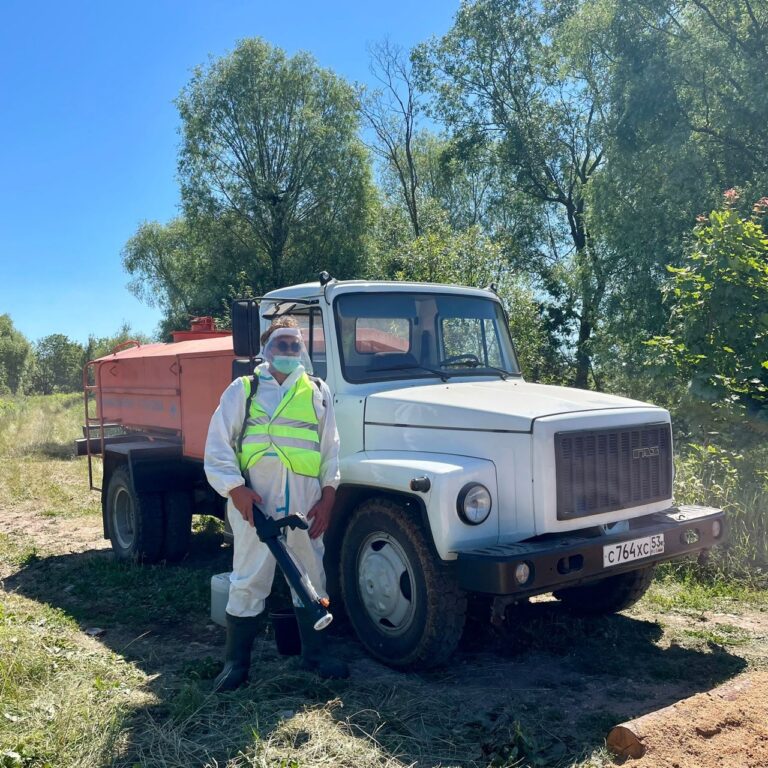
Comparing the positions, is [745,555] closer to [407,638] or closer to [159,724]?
[407,638]

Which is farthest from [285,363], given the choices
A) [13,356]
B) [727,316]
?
[13,356]

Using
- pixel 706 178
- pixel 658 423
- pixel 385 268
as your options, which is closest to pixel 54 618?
pixel 658 423

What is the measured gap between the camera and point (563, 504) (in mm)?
4305

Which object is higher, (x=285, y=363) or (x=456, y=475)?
(x=285, y=363)

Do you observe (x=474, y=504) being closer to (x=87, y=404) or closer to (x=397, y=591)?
(x=397, y=591)

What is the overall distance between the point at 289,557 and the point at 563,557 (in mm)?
1491

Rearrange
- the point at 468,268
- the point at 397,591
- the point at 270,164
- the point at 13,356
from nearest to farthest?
the point at 397,591 → the point at 468,268 → the point at 270,164 → the point at 13,356

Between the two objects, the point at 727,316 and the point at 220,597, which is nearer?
the point at 220,597

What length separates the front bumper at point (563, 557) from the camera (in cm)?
391

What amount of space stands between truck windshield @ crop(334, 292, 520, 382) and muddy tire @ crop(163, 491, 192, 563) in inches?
123

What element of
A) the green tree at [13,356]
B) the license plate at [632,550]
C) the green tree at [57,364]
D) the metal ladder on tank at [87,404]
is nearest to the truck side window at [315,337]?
the license plate at [632,550]

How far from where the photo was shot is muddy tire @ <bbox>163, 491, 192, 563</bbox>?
742cm

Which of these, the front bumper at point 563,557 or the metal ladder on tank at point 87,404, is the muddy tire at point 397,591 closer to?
the front bumper at point 563,557

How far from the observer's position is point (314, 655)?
14.7 feet
